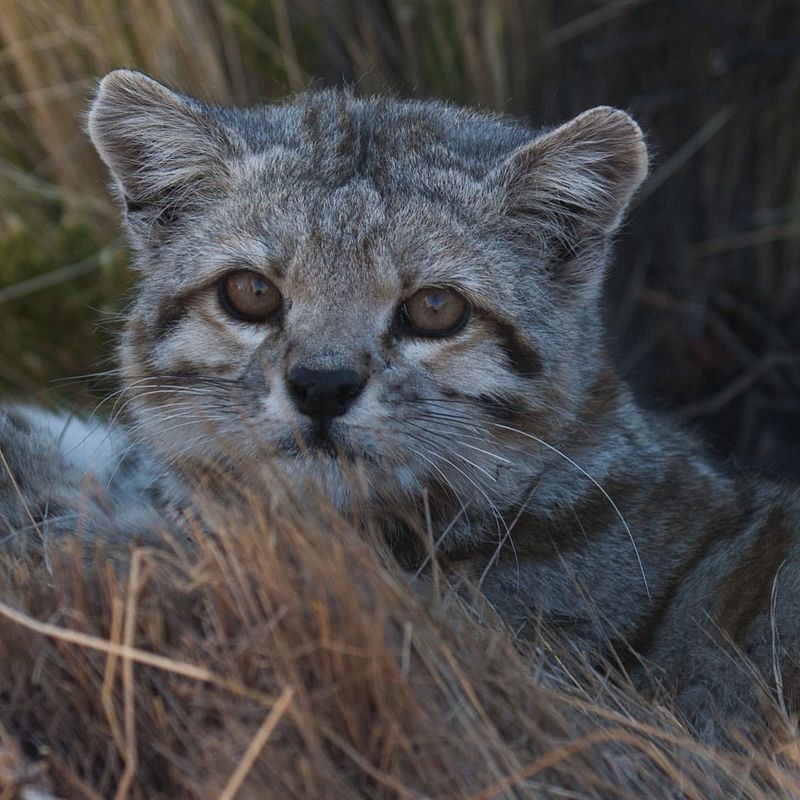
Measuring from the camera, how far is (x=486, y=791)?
3.16 meters

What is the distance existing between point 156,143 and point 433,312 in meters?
1.39

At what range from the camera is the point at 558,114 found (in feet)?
26.9

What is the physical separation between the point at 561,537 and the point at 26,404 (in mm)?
3174

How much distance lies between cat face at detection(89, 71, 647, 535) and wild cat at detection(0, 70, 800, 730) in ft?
0.03

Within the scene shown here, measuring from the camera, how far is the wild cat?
172 inches

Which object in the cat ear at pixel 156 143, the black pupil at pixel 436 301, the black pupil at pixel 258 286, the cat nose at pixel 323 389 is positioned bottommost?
the cat nose at pixel 323 389

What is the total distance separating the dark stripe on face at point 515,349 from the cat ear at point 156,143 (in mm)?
1260

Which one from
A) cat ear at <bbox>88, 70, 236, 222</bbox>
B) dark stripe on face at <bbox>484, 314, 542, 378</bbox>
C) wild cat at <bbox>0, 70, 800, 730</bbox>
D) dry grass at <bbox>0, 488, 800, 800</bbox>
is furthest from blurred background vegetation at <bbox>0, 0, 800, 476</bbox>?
dry grass at <bbox>0, 488, 800, 800</bbox>

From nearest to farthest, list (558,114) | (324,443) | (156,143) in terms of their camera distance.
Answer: (324,443) → (156,143) → (558,114)

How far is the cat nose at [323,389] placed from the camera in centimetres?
411

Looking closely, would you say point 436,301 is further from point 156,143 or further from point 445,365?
point 156,143

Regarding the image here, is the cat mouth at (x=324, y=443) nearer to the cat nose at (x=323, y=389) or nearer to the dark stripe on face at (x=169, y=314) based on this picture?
the cat nose at (x=323, y=389)

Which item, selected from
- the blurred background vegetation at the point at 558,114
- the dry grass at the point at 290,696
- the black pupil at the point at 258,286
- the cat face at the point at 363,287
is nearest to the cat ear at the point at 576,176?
the cat face at the point at 363,287

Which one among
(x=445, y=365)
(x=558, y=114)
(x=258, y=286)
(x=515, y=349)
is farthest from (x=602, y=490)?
(x=558, y=114)
